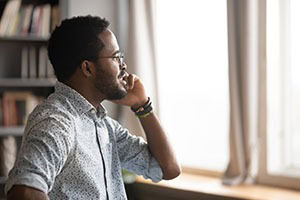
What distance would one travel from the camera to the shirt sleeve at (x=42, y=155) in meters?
1.24

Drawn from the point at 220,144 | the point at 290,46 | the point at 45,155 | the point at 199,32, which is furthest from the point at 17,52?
the point at 45,155

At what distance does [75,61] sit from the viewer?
1619mm

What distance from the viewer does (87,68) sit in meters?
1.64

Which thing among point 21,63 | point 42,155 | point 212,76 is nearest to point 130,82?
point 42,155

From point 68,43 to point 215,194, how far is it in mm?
1665

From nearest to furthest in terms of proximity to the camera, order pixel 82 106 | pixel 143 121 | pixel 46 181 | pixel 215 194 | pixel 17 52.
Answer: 1. pixel 46 181
2. pixel 82 106
3. pixel 143 121
4. pixel 215 194
5. pixel 17 52

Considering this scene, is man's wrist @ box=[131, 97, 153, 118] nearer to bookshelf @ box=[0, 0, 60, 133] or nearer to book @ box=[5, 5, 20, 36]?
bookshelf @ box=[0, 0, 60, 133]

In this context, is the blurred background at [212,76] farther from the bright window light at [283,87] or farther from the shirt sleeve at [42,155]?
the shirt sleeve at [42,155]

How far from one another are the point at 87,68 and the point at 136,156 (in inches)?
15.3

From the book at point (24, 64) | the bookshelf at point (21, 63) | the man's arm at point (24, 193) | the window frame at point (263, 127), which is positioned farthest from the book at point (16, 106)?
the man's arm at point (24, 193)

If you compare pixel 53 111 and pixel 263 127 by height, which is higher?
pixel 53 111

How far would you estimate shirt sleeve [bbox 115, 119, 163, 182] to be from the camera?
1.83m

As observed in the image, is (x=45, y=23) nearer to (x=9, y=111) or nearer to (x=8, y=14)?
(x=8, y=14)

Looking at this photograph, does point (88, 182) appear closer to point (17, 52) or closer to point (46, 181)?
point (46, 181)
